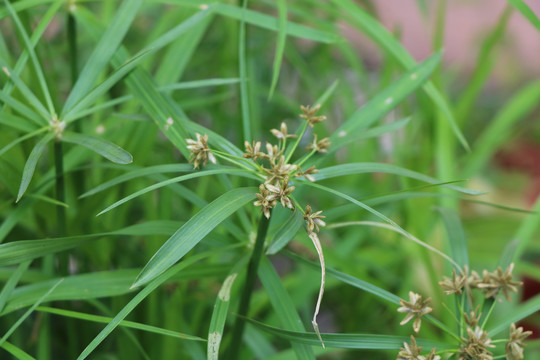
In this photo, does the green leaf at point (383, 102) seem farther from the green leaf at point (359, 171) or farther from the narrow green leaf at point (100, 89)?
the narrow green leaf at point (100, 89)

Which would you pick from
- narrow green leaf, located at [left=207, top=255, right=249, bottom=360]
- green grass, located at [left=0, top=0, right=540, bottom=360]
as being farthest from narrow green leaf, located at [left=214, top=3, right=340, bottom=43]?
narrow green leaf, located at [left=207, top=255, right=249, bottom=360]

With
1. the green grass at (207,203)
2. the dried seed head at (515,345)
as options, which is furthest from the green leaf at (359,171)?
the dried seed head at (515,345)

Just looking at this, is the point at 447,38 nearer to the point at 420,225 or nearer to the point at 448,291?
the point at 420,225

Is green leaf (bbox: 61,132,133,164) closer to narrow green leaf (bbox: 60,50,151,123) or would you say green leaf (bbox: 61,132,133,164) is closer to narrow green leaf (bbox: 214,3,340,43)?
narrow green leaf (bbox: 60,50,151,123)

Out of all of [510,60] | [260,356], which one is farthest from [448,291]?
[510,60]

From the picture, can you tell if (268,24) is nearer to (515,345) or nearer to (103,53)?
(103,53)

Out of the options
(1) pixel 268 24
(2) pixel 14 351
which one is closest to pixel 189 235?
(2) pixel 14 351
